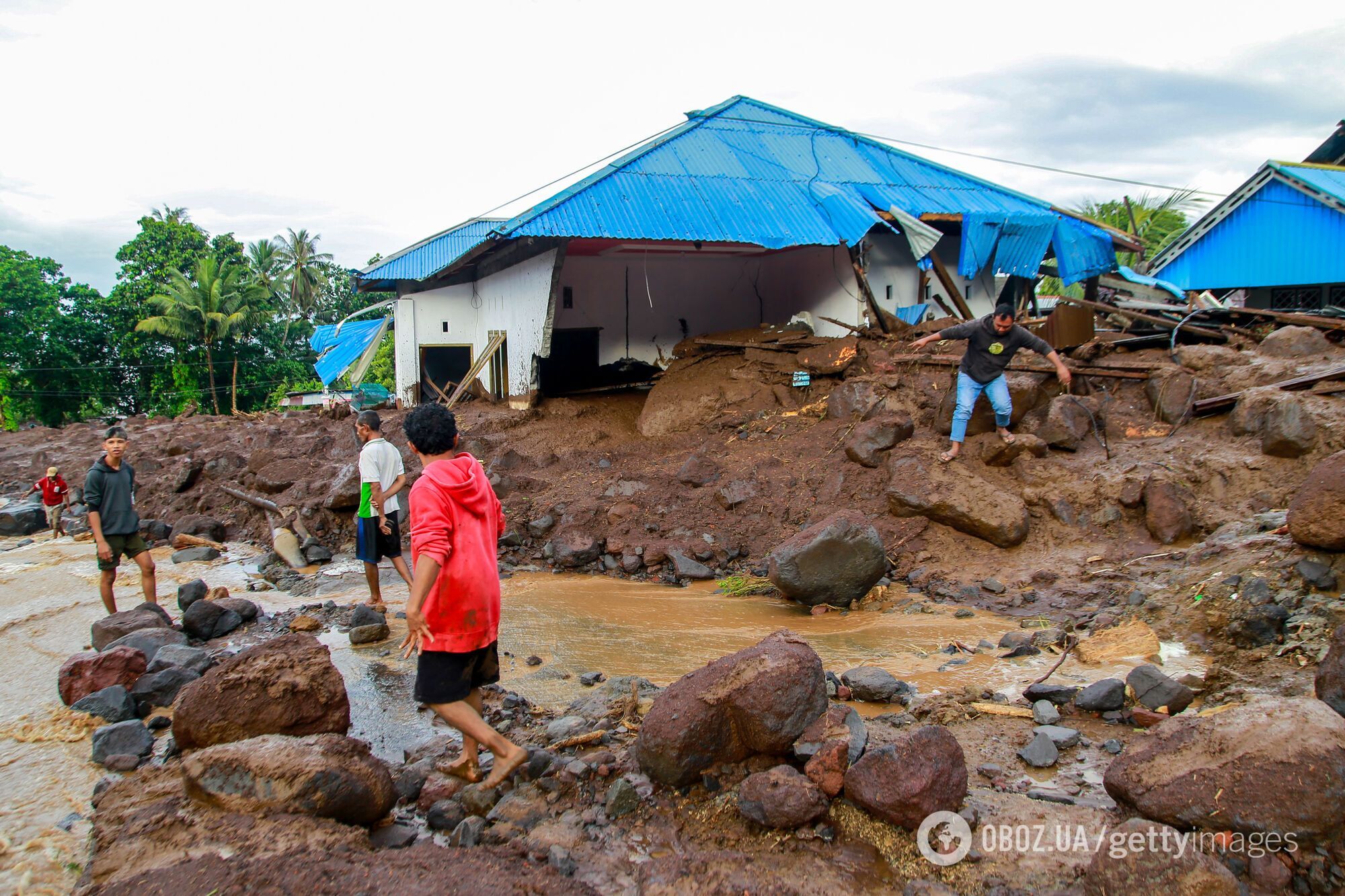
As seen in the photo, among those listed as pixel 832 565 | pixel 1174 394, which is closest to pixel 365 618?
pixel 832 565

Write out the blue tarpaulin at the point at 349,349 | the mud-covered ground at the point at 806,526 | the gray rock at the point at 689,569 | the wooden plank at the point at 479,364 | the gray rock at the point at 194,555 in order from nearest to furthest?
the mud-covered ground at the point at 806,526, the gray rock at the point at 689,569, the gray rock at the point at 194,555, the wooden plank at the point at 479,364, the blue tarpaulin at the point at 349,349

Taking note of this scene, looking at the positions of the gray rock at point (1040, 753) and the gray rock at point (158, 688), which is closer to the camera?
the gray rock at point (1040, 753)

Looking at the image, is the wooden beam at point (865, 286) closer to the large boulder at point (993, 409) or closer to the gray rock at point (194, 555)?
the large boulder at point (993, 409)

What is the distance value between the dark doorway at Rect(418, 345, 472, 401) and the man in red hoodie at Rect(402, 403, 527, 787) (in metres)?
15.5

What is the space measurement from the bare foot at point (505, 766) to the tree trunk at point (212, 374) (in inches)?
1280

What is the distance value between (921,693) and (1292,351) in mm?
7625

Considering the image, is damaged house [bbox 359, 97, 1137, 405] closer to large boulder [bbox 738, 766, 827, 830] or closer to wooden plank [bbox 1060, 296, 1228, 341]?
wooden plank [bbox 1060, 296, 1228, 341]

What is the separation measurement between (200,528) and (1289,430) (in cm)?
1274

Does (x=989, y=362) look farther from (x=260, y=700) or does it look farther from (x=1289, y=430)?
(x=260, y=700)

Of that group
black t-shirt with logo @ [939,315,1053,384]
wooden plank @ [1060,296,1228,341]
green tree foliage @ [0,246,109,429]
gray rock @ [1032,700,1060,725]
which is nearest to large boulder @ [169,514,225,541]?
black t-shirt with logo @ [939,315,1053,384]

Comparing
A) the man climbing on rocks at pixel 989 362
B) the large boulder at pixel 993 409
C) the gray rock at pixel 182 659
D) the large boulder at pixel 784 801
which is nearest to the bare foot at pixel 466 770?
the large boulder at pixel 784 801

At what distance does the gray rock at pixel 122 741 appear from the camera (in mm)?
4074

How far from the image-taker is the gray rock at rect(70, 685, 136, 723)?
4.57m

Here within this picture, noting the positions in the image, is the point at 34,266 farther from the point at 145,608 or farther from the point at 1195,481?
the point at 1195,481
